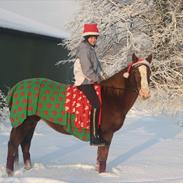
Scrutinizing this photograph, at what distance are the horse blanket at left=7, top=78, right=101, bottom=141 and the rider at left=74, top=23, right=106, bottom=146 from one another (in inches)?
3.7

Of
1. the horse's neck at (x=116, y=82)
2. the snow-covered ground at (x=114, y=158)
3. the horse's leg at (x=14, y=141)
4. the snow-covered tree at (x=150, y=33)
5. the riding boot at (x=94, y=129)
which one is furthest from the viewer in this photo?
the snow-covered tree at (x=150, y=33)

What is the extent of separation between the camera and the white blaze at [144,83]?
20.9 ft

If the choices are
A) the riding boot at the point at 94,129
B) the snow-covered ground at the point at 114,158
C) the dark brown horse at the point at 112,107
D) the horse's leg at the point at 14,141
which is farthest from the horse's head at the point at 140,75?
the horse's leg at the point at 14,141

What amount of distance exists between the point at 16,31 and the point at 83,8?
9.74 ft

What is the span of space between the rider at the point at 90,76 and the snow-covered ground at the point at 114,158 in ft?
2.16

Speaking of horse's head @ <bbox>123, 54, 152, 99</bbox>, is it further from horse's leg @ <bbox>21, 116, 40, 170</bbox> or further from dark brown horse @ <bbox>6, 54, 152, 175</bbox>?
horse's leg @ <bbox>21, 116, 40, 170</bbox>

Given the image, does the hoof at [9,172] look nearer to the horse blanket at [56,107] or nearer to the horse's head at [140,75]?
the horse blanket at [56,107]

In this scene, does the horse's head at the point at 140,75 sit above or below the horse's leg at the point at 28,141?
above

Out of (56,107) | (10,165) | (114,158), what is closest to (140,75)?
(56,107)

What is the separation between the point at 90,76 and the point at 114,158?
2.27 metres

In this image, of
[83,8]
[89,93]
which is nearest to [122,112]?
[89,93]

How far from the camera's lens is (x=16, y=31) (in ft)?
57.8

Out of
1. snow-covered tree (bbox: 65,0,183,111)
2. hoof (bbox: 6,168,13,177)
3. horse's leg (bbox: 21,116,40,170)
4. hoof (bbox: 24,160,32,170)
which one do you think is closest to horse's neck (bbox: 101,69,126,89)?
horse's leg (bbox: 21,116,40,170)

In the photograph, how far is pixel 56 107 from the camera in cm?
657
